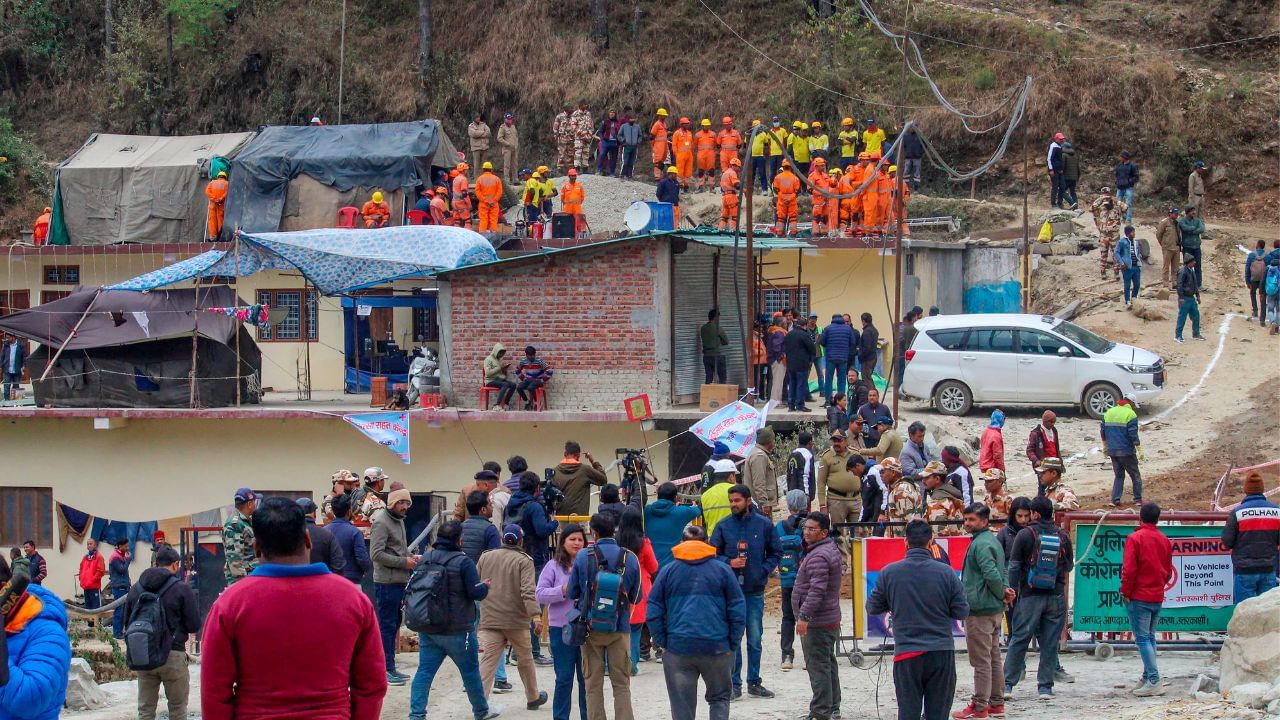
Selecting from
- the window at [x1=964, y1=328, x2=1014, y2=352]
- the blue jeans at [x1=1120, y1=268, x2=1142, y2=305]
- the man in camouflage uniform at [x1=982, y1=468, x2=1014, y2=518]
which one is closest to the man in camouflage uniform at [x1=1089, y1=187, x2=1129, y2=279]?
the blue jeans at [x1=1120, y1=268, x2=1142, y2=305]

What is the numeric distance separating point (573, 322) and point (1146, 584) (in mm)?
11423

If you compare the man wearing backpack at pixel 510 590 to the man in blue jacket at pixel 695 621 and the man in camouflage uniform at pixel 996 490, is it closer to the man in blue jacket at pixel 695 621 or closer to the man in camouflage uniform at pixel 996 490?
the man in blue jacket at pixel 695 621

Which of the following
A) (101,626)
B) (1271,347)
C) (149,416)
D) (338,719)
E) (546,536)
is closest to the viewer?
(338,719)

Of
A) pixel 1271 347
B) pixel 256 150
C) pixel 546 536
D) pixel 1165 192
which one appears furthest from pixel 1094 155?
pixel 546 536

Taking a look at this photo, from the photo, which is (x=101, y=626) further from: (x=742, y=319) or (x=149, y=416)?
(x=742, y=319)

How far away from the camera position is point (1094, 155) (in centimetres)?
3519

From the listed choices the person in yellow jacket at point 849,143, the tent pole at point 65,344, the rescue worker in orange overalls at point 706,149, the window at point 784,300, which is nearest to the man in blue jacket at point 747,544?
the tent pole at point 65,344

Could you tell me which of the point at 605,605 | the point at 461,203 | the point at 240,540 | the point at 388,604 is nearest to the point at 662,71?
the point at 461,203

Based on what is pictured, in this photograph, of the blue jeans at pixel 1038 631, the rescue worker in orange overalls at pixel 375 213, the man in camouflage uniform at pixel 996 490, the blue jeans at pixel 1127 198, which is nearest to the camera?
the blue jeans at pixel 1038 631

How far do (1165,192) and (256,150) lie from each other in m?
21.5

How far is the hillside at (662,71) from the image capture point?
35062mm

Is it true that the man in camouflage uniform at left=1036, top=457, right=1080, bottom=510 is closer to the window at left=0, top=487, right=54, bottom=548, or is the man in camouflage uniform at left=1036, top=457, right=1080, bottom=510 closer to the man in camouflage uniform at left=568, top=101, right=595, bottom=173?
the window at left=0, top=487, right=54, bottom=548

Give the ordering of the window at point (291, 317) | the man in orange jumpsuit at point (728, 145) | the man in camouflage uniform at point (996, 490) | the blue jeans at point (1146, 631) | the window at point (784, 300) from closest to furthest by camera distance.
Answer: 1. the blue jeans at point (1146, 631)
2. the man in camouflage uniform at point (996, 490)
3. the window at point (784, 300)
4. the window at point (291, 317)
5. the man in orange jumpsuit at point (728, 145)

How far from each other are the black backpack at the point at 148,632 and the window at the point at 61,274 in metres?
23.0
